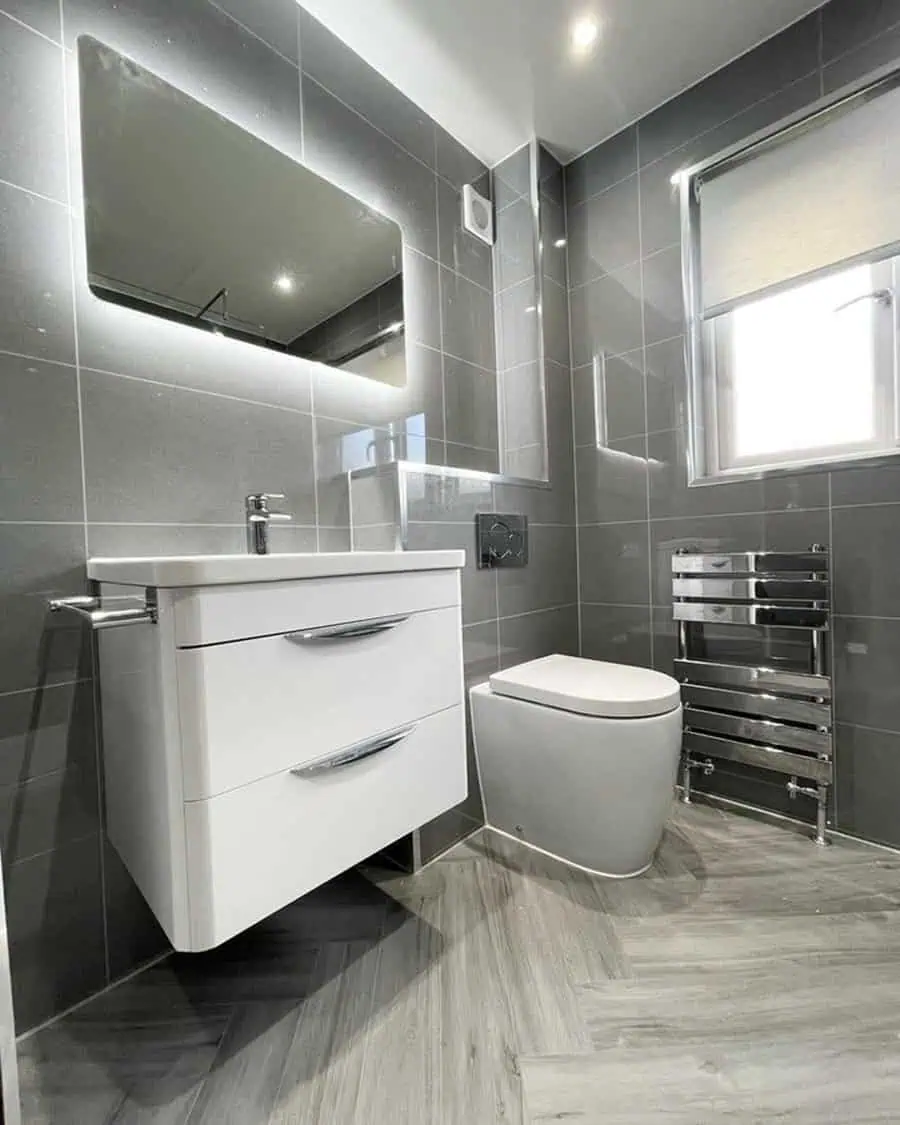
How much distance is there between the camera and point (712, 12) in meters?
1.38

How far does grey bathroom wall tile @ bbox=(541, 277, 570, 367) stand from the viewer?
1.82 m

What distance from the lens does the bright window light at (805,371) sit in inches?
55.6

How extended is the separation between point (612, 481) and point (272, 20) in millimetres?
1536

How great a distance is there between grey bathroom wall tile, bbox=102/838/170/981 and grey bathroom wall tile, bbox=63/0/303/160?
150 centimetres

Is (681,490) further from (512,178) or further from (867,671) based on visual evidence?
(512,178)

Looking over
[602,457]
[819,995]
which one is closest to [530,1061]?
[819,995]

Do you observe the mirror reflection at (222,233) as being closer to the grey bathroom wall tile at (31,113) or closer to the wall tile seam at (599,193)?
the grey bathroom wall tile at (31,113)

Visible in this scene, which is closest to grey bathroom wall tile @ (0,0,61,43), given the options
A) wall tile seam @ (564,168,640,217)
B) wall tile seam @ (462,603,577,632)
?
wall tile seam @ (462,603,577,632)

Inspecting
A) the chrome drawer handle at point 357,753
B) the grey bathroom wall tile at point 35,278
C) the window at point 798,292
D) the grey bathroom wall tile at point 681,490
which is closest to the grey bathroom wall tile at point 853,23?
the window at point 798,292

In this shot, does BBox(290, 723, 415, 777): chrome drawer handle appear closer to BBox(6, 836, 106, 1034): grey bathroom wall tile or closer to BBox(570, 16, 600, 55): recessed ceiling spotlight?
BBox(6, 836, 106, 1034): grey bathroom wall tile

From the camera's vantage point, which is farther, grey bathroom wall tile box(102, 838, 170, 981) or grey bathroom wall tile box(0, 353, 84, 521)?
grey bathroom wall tile box(102, 838, 170, 981)

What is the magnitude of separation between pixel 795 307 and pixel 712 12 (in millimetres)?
791

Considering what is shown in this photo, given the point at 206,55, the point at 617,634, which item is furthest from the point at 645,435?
the point at 206,55

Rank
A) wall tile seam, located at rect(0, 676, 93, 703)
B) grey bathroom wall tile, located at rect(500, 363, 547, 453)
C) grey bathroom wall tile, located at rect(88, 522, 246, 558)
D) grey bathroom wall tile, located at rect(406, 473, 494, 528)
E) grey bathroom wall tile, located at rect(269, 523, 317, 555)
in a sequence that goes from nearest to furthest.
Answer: wall tile seam, located at rect(0, 676, 93, 703) → grey bathroom wall tile, located at rect(88, 522, 246, 558) → grey bathroom wall tile, located at rect(269, 523, 317, 555) → grey bathroom wall tile, located at rect(406, 473, 494, 528) → grey bathroom wall tile, located at rect(500, 363, 547, 453)
